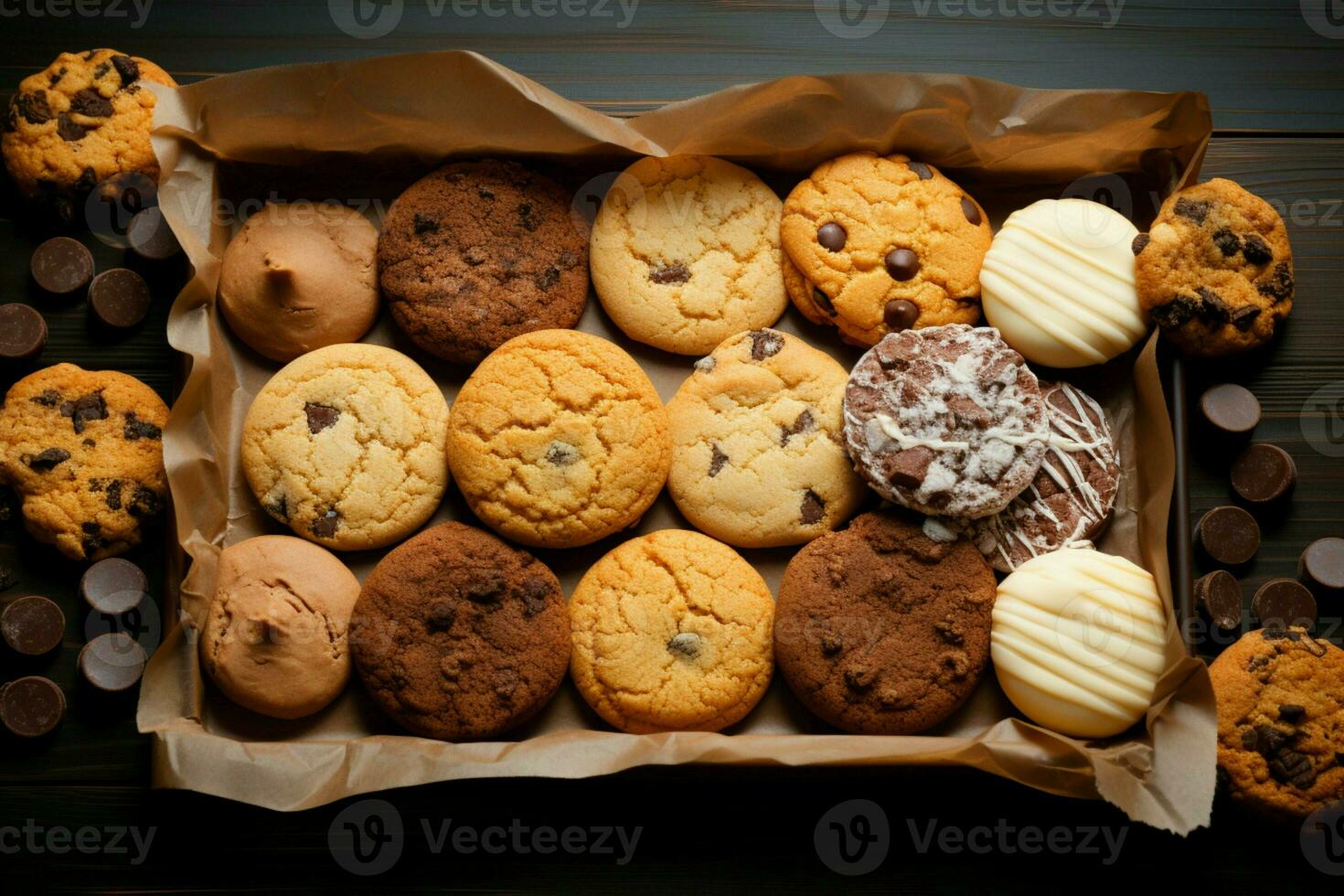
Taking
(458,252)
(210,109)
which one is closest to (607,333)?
(458,252)

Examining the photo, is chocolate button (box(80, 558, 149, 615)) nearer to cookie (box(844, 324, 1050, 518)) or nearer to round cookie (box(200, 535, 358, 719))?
round cookie (box(200, 535, 358, 719))

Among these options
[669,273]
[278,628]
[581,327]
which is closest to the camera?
[278,628]

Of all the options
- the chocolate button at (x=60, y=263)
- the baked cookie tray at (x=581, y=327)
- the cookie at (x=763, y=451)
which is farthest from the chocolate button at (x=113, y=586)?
the cookie at (x=763, y=451)

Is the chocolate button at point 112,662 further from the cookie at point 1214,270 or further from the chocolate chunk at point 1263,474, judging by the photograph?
the chocolate chunk at point 1263,474

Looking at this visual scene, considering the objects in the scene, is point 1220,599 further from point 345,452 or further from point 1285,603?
point 345,452

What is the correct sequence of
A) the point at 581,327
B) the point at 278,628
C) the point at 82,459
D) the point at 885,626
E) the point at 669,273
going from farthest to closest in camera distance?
1. the point at 581,327
2. the point at 669,273
3. the point at 82,459
4. the point at 885,626
5. the point at 278,628

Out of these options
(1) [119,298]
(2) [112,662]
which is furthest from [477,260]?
(2) [112,662]

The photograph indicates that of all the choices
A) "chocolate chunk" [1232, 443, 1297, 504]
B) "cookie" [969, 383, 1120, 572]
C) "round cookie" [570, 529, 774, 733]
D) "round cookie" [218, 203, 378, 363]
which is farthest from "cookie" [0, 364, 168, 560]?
"chocolate chunk" [1232, 443, 1297, 504]
